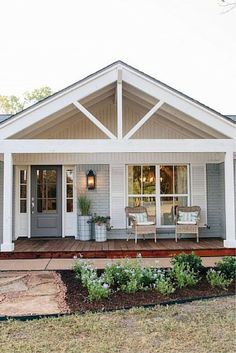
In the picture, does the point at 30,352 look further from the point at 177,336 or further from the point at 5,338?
the point at 177,336

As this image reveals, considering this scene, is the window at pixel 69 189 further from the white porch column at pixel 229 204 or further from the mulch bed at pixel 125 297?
the mulch bed at pixel 125 297

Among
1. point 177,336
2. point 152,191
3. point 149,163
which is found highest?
point 149,163

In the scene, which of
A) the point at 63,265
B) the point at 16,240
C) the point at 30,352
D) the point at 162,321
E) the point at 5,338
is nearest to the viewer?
the point at 30,352

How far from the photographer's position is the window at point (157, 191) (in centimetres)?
959

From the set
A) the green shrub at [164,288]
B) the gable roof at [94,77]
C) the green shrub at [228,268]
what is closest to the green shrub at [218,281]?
the green shrub at [228,268]

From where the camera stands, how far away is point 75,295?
493 centimetres

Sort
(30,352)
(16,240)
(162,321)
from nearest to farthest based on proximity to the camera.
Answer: (30,352) < (162,321) < (16,240)

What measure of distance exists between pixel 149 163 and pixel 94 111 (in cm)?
198

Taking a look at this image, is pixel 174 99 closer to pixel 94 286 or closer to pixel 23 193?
pixel 94 286

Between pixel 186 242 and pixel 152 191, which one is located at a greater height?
pixel 152 191

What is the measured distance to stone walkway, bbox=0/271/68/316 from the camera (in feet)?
14.4

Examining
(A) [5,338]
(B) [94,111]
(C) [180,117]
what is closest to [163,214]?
(C) [180,117]

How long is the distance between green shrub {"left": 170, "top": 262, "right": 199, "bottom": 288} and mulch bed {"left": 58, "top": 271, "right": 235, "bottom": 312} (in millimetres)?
86

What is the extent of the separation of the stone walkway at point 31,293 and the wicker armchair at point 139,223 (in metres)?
2.82
